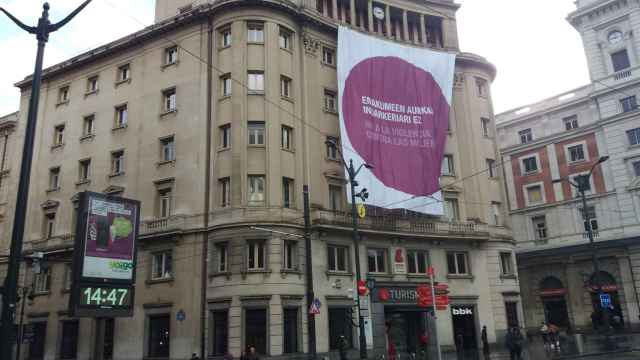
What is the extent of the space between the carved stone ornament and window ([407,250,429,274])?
51.9 ft

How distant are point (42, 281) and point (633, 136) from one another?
173 ft

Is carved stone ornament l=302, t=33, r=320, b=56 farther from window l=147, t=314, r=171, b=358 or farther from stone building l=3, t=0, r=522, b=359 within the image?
window l=147, t=314, r=171, b=358

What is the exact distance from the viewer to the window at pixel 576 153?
56.3 m

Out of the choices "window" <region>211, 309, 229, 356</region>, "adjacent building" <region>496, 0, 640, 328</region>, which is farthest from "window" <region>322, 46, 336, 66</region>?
"adjacent building" <region>496, 0, 640, 328</region>

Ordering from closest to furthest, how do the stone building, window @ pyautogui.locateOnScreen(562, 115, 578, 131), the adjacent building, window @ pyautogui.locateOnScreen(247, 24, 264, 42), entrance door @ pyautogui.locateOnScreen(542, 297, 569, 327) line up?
the stone building < window @ pyautogui.locateOnScreen(247, 24, 264, 42) < the adjacent building < entrance door @ pyautogui.locateOnScreen(542, 297, 569, 327) < window @ pyautogui.locateOnScreen(562, 115, 578, 131)

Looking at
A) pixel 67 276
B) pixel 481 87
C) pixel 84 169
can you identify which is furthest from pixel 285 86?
pixel 67 276

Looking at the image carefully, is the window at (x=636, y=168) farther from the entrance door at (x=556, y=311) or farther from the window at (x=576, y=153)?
the entrance door at (x=556, y=311)

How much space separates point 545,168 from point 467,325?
85.4 ft

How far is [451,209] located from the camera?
139 feet

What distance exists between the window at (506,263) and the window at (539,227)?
57.0ft

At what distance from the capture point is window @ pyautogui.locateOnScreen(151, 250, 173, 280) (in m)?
35.4

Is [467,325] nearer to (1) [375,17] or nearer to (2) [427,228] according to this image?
(2) [427,228]

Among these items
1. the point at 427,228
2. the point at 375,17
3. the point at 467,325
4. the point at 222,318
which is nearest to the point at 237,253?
the point at 222,318

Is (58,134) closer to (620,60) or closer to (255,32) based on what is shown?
(255,32)
